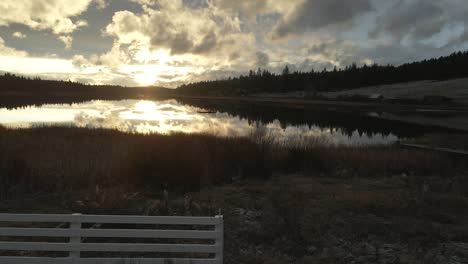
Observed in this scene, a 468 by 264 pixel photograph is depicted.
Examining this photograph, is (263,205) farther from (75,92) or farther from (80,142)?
(75,92)

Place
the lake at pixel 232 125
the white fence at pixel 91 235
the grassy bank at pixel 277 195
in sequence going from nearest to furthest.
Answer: the white fence at pixel 91 235, the grassy bank at pixel 277 195, the lake at pixel 232 125

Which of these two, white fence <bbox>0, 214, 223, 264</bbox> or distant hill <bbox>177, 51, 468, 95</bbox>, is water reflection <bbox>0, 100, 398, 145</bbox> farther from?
distant hill <bbox>177, 51, 468, 95</bbox>

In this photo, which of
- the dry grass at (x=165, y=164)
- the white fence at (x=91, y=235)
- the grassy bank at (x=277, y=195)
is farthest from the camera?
the dry grass at (x=165, y=164)

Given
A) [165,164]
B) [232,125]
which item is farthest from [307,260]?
[232,125]

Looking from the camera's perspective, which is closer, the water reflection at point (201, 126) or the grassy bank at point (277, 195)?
the grassy bank at point (277, 195)

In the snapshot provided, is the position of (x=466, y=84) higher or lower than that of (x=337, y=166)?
higher

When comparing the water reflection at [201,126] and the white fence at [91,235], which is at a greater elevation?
the white fence at [91,235]

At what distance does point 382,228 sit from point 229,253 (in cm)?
327

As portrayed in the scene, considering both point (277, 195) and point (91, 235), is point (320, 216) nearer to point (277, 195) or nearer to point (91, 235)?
point (277, 195)

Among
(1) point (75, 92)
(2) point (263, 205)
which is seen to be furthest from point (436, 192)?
(1) point (75, 92)

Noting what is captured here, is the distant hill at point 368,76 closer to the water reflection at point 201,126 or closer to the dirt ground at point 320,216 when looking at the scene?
the water reflection at point 201,126

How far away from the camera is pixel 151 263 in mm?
4703

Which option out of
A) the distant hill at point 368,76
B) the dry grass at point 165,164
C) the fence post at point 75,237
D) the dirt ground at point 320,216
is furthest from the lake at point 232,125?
the distant hill at point 368,76

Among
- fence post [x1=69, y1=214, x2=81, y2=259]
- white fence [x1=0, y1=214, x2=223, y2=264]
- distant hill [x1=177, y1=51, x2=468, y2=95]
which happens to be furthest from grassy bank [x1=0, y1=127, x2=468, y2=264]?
distant hill [x1=177, y1=51, x2=468, y2=95]
